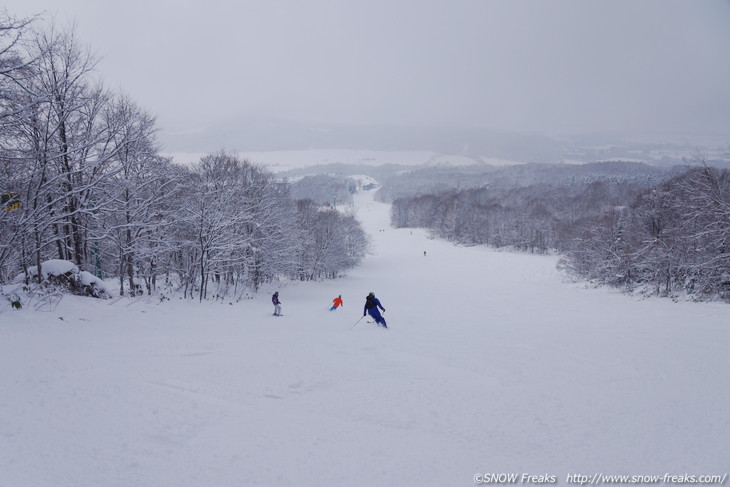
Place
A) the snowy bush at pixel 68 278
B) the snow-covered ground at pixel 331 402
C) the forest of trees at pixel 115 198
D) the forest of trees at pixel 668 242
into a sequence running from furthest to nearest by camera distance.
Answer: the forest of trees at pixel 668 242 → the snowy bush at pixel 68 278 → the forest of trees at pixel 115 198 → the snow-covered ground at pixel 331 402

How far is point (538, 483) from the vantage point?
5031mm

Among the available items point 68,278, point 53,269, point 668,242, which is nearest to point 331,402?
point 68,278

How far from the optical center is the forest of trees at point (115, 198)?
986 cm

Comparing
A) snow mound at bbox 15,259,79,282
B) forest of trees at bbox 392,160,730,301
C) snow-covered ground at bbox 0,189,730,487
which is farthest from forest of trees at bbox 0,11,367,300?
forest of trees at bbox 392,160,730,301

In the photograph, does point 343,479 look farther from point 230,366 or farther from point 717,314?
point 717,314

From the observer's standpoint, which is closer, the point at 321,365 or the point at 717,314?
the point at 321,365

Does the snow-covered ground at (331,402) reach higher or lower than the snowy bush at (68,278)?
lower

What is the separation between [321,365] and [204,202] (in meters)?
14.2

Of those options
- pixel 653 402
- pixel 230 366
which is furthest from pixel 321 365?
pixel 653 402

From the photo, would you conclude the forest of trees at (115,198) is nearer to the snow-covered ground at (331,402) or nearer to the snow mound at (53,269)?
the snow mound at (53,269)

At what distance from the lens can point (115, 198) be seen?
578 inches

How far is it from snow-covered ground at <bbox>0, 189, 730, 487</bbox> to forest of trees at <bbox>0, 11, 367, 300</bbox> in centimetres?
356

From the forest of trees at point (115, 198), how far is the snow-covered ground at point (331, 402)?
3.56 m

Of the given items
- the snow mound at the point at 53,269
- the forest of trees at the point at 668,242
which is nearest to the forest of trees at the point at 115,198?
the snow mound at the point at 53,269
